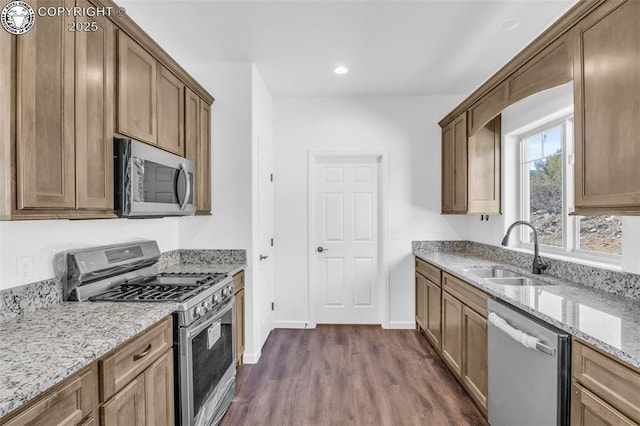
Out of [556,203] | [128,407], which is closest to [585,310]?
[556,203]

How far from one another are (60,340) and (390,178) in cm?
347

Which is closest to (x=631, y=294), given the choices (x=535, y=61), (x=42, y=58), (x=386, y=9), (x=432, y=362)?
(x=535, y=61)

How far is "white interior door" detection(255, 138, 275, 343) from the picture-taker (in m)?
3.46

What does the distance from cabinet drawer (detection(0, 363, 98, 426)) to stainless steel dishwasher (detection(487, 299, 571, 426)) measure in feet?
6.07

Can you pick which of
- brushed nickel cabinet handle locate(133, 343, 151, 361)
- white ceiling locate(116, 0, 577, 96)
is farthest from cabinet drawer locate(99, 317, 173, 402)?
white ceiling locate(116, 0, 577, 96)

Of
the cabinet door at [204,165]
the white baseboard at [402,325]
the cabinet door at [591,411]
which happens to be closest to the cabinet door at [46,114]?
the cabinet door at [204,165]

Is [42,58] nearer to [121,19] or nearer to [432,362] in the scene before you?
[121,19]

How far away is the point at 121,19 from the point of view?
1.85 metres

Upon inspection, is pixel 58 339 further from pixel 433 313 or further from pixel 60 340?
pixel 433 313

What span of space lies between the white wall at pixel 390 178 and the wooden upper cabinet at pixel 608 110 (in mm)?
2322

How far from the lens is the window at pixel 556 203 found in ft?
7.80

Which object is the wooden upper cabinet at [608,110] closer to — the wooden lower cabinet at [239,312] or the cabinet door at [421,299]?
the cabinet door at [421,299]

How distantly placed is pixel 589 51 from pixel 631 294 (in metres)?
1.31

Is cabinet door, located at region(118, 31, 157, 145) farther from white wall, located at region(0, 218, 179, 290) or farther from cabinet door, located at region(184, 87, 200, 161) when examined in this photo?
white wall, located at region(0, 218, 179, 290)
